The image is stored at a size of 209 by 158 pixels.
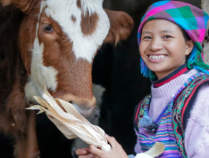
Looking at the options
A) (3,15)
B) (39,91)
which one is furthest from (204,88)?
(3,15)

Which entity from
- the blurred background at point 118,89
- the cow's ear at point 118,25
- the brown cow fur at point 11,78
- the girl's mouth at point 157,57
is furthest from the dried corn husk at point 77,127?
the blurred background at point 118,89

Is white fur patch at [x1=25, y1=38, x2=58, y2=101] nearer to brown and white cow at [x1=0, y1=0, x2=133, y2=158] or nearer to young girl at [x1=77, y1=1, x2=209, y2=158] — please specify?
brown and white cow at [x1=0, y1=0, x2=133, y2=158]

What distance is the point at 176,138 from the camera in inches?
35.5

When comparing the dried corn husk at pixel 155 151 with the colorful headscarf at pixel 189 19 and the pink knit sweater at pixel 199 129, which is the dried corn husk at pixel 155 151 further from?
the colorful headscarf at pixel 189 19

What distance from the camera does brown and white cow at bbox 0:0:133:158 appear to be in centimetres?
128

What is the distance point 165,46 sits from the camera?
1.02 metres

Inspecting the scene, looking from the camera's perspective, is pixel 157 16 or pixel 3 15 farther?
pixel 3 15

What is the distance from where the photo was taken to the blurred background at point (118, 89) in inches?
101

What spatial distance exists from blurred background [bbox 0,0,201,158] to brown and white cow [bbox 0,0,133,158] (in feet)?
2.60

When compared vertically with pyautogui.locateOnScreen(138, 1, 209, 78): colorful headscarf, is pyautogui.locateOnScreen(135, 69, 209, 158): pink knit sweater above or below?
below

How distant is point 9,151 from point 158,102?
72.2 inches

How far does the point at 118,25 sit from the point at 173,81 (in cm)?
102

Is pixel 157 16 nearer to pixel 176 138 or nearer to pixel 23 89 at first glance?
pixel 176 138

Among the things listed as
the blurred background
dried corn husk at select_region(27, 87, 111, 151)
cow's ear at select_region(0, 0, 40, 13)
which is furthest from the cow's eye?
the blurred background
